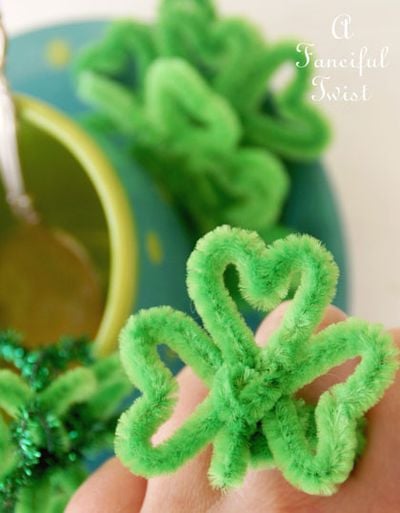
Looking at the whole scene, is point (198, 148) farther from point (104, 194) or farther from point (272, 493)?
point (272, 493)

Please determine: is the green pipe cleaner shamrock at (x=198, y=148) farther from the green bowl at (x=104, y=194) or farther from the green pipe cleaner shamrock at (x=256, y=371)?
the green pipe cleaner shamrock at (x=256, y=371)

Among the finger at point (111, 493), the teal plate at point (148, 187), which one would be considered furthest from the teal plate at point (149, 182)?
the finger at point (111, 493)

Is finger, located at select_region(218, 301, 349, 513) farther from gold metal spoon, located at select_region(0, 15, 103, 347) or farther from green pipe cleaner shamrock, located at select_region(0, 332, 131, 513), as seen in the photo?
gold metal spoon, located at select_region(0, 15, 103, 347)

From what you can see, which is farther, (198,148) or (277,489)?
(198,148)

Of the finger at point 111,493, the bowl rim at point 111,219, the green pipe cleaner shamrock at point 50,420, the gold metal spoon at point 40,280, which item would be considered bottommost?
the finger at point 111,493

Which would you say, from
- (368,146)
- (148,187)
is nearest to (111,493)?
(148,187)

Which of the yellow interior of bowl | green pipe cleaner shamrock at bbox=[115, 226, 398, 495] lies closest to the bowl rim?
A: the yellow interior of bowl
